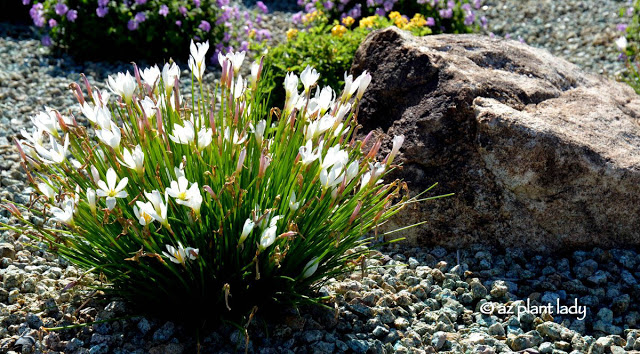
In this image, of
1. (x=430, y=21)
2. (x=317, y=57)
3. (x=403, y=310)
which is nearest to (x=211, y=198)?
(x=403, y=310)

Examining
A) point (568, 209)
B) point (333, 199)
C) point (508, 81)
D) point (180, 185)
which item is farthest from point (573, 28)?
point (180, 185)

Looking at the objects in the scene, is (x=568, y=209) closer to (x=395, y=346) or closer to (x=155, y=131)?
(x=395, y=346)

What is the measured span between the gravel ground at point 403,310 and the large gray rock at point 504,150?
5.1 inches

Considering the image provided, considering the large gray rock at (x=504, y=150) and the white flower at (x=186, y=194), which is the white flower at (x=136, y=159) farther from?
the large gray rock at (x=504, y=150)

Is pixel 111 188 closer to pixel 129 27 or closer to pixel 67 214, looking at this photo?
pixel 67 214

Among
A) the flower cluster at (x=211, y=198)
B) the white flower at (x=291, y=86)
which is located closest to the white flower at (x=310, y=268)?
the flower cluster at (x=211, y=198)

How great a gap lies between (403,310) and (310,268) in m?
0.68

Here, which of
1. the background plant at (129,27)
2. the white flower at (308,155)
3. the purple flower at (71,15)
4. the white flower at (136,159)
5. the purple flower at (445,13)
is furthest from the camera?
the purple flower at (445,13)

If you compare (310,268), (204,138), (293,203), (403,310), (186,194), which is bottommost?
(403,310)

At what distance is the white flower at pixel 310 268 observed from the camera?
252cm

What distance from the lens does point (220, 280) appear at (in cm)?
257

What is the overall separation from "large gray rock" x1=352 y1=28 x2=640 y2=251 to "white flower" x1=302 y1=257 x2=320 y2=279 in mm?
1171

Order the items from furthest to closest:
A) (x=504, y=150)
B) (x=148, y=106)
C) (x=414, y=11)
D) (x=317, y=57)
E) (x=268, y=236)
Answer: (x=414, y=11), (x=317, y=57), (x=504, y=150), (x=148, y=106), (x=268, y=236)

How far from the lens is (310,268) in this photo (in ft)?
8.29
